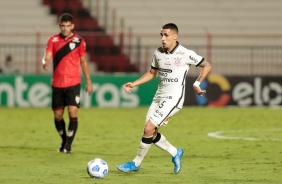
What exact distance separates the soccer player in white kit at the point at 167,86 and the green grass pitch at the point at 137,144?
311 mm

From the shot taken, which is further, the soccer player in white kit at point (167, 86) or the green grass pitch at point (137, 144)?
the soccer player in white kit at point (167, 86)

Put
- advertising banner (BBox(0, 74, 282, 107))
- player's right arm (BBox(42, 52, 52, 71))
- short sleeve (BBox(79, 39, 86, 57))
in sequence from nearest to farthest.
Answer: player's right arm (BBox(42, 52, 52, 71)) → short sleeve (BBox(79, 39, 86, 57)) → advertising banner (BBox(0, 74, 282, 107))

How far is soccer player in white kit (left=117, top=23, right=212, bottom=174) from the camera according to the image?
1245cm

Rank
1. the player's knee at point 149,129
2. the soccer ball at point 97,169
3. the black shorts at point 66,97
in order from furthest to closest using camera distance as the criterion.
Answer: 1. the black shorts at point 66,97
2. the player's knee at point 149,129
3. the soccer ball at point 97,169

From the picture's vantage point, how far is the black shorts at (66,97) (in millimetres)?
15578

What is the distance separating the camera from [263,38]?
30.3 metres

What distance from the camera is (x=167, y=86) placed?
1268 cm

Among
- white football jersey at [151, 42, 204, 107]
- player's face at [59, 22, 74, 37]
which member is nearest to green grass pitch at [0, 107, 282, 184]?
white football jersey at [151, 42, 204, 107]

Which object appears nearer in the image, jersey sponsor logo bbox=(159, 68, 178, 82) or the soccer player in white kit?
the soccer player in white kit

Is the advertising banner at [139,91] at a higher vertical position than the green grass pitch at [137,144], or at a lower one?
lower

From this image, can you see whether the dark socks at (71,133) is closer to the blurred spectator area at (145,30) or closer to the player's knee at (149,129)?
the player's knee at (149,129)

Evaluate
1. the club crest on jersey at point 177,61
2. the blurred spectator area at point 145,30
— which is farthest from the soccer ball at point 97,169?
the blurred spectator area at point 145,30

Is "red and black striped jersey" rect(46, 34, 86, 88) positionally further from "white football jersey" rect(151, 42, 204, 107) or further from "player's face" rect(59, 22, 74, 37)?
"white football jersey" rect(151, 42, 204, 107)

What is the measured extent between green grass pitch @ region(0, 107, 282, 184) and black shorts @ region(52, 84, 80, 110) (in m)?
0.82
